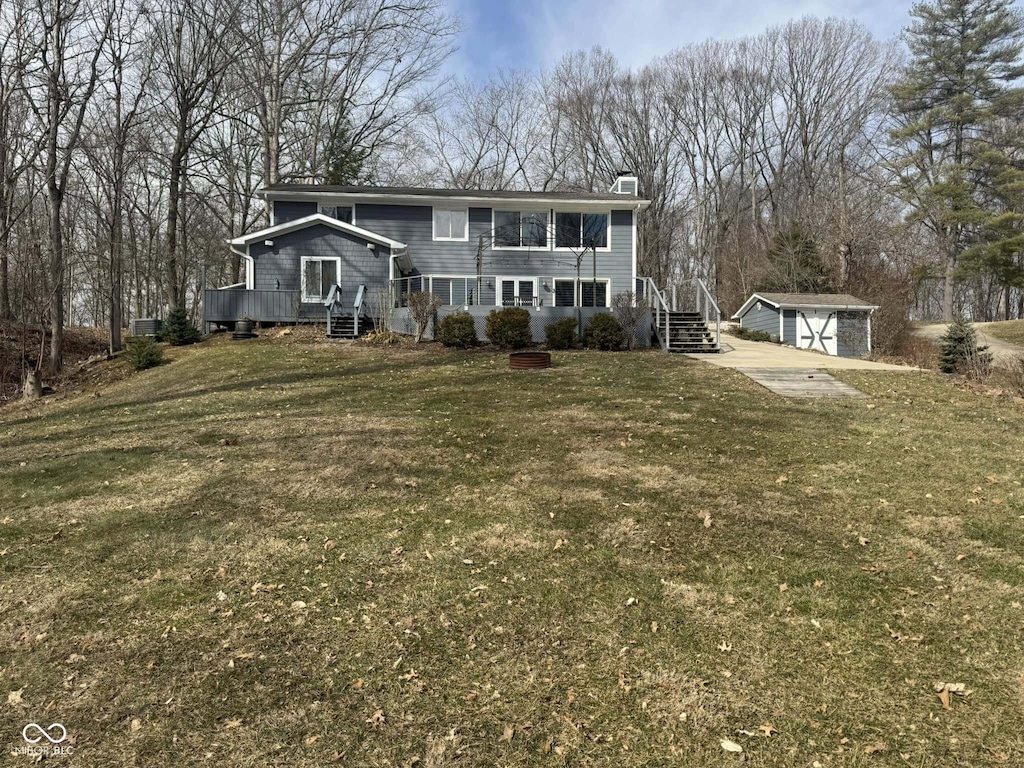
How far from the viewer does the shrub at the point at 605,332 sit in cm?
1545

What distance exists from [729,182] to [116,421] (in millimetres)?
39923

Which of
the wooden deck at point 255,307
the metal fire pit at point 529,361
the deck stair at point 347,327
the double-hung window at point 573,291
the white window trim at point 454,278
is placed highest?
the white window trim at point 454,278

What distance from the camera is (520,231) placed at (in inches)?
822

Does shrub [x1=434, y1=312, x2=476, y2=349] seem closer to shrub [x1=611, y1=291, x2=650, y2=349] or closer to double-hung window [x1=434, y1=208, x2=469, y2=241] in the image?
shrub [x1=611, y1=291, x2=650, y2=349]

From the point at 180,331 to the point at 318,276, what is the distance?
4.43 m

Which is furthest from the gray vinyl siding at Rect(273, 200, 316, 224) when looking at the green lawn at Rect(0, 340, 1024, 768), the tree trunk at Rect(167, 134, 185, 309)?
the green lawn at Rect(0, 340, 1024, 768)

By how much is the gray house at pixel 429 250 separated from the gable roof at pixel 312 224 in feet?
0.13

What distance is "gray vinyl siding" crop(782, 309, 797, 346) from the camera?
75.5ft

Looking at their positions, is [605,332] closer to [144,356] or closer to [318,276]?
[318,276]

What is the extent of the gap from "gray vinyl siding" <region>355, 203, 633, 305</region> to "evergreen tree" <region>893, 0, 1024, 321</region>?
22122 millimetres

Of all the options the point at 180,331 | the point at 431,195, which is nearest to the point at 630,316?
the point at 431,195

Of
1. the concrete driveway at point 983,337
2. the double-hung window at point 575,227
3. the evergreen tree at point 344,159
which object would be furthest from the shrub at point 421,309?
the concrete driveway at point 983,337

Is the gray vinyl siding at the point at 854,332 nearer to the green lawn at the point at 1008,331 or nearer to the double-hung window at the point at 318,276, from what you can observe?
the green lawn at the point at 1008,331

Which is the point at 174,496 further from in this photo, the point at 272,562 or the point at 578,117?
the point at 578,117
